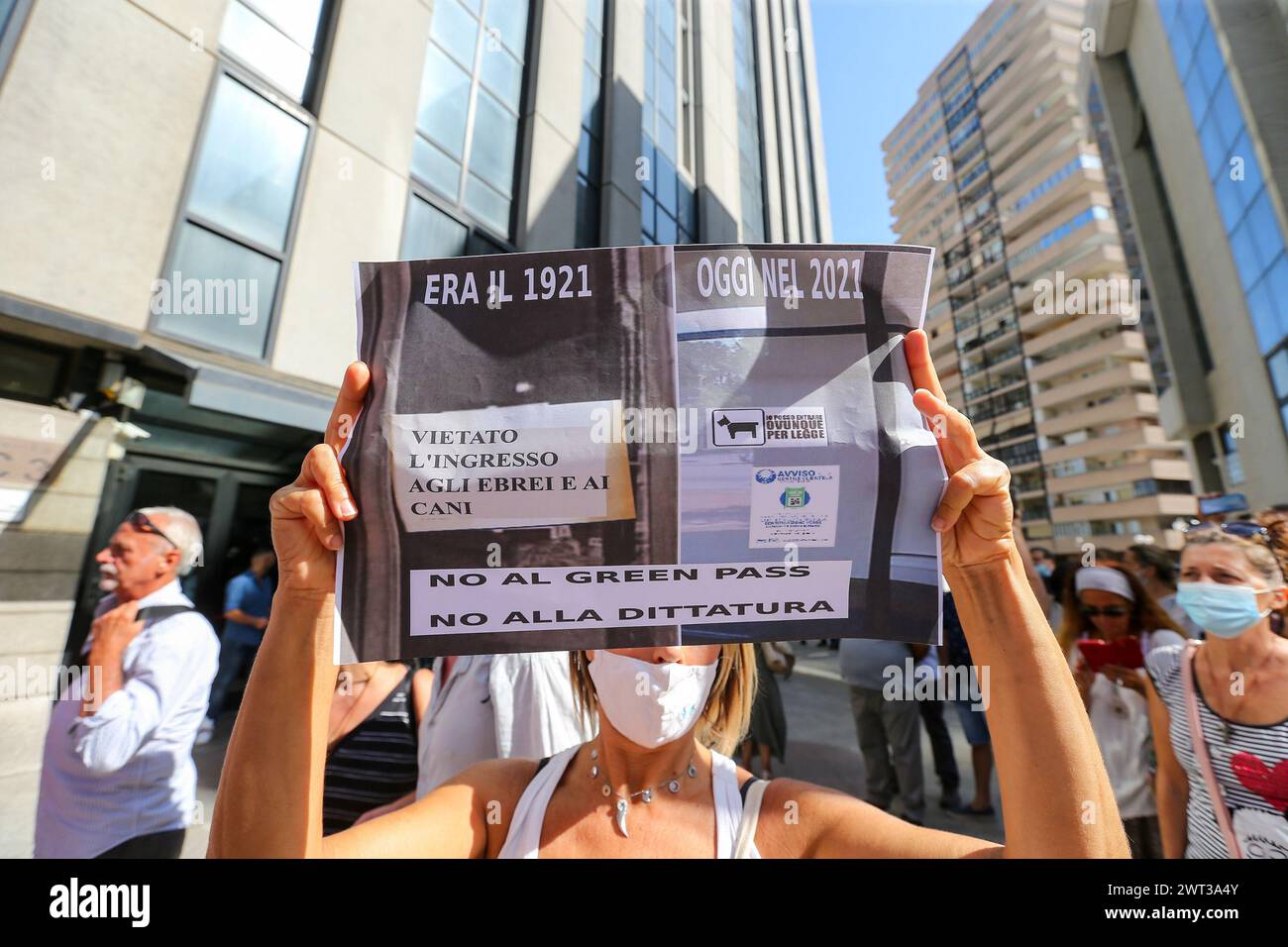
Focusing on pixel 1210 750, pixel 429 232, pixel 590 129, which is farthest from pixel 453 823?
pixel 590 129

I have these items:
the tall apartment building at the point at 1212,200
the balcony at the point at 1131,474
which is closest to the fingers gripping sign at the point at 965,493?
the tall apartment building at the point at 1212,200

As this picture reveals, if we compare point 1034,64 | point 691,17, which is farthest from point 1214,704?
point 1034,64

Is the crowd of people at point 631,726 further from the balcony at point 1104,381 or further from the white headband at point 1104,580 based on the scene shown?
the balcony at point 1104,381

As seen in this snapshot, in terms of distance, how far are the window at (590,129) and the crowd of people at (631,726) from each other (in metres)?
10.0

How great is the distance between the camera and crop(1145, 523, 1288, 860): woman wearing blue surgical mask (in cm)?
183

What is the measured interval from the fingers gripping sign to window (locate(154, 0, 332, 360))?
23.7 ft

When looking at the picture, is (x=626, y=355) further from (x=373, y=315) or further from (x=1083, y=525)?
(x=1083, y=525)

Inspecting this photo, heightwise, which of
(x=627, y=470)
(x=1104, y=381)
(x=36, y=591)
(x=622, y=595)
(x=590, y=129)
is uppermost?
(x=1104, y=381)

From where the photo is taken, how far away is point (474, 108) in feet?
30.0

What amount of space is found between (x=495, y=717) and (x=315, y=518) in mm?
1318

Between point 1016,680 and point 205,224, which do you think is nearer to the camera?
point 1016,680

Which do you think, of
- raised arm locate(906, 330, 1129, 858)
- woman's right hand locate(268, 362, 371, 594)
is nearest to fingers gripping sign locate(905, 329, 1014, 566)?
raised arm locate(906, 330, 1129, 858)

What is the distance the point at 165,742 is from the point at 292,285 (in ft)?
19.1

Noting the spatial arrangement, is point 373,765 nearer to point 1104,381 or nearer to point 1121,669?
point 1121,669
